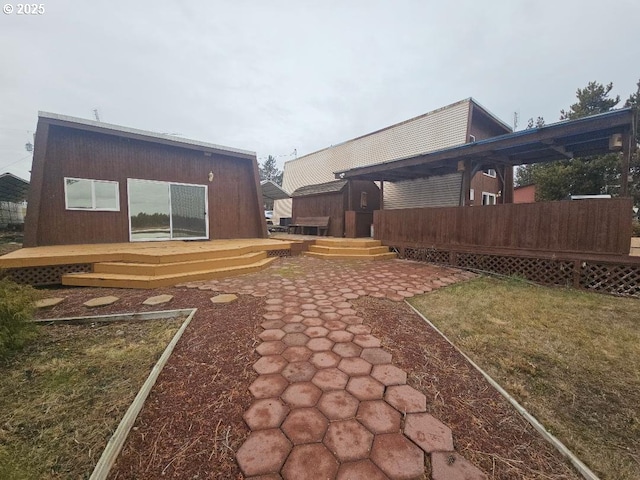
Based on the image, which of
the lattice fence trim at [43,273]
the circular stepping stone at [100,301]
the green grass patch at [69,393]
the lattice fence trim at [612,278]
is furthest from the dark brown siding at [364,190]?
the green grass patch at [69,393]

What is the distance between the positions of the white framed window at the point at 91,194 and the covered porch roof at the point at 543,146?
28.2 feet

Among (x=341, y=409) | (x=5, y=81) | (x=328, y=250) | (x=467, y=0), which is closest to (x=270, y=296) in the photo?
(x=341, y=409)

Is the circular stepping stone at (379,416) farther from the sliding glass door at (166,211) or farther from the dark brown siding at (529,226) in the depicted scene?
the sliding glass door at (166,211)

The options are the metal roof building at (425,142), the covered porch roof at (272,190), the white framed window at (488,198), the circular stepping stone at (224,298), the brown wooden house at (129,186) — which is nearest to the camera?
the circular stepping stone at (224,298)

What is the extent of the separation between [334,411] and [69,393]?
Answer: 205 centimetres

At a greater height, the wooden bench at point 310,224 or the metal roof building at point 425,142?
the metal roof building at point 425,142

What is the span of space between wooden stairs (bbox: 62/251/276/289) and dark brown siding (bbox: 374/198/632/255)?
215 inches

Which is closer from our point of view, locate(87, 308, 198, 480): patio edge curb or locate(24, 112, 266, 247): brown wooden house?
locate(87, 308, 198, 480): patio edge curb

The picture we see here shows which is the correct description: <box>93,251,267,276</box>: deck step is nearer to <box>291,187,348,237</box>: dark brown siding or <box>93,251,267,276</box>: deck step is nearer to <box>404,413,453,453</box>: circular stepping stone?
<box>404,413,453,453</box>: circular stepping stone

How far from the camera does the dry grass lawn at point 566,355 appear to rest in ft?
5.20

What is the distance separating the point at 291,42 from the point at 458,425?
16.1 metres

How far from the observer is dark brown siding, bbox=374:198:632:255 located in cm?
475

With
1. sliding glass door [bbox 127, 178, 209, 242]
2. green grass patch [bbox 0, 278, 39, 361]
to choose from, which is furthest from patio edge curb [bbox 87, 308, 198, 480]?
sliding glass door [bbox 127, 178, 209, 242]

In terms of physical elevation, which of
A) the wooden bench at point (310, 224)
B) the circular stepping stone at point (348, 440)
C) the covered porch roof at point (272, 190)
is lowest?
the circular stepping stone at point (348, 440)
